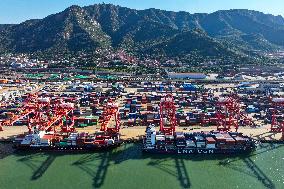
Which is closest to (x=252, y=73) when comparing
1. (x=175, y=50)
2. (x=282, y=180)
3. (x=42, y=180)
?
(x=175, y=50)

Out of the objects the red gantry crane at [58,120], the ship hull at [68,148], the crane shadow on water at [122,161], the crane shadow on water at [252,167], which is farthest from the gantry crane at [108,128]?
the crane shadow on water at [252,167]

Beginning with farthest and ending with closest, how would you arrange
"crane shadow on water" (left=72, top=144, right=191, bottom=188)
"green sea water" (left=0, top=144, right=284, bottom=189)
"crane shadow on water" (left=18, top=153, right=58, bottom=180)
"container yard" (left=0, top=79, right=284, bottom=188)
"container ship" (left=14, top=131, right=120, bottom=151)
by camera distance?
"container ship" (left=14, top=131, right=120, bottom=151) → "crane shadow on water" (left=18, top=153, right=58, bottom=180) → "container yard" (left=0, top=79, right=284, bottom=188) → "crane shadow on water" (left=72, top=144, right=191, bottom=188) → "green sea water" (left=0, top=144, right=284, bottom=189)

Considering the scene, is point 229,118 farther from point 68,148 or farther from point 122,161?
point 68,148

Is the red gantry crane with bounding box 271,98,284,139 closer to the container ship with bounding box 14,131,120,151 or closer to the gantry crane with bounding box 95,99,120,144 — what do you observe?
A: the gantry crane with bounding box 95,99,120,144

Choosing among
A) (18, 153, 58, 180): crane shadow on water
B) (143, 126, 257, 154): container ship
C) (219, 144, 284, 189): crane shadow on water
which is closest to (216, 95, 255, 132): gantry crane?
(143, 126, 257, 154): container ship

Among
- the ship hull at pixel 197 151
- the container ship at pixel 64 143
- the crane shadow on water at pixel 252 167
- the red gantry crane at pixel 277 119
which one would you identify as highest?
the red gantry crane at pixel 277 119

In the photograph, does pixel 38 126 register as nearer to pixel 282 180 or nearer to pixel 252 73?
pixel 282 180

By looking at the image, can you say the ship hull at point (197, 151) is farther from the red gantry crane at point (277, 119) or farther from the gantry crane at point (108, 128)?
the red gantry crane at point (277, 119)
